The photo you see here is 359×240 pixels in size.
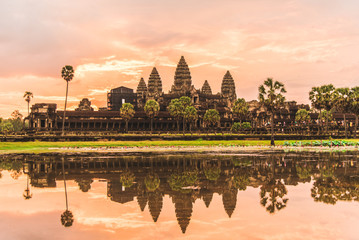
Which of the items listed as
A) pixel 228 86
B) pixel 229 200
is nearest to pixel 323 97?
pixel 229 200

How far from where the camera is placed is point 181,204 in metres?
15.8

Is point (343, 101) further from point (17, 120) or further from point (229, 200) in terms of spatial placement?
point (17, 120)

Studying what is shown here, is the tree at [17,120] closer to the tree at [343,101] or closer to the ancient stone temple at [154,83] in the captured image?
the ancient stone temple at [154,83]

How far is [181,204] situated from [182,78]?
142395 mm

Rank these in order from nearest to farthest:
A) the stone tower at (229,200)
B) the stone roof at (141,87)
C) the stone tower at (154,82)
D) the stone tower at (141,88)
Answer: the stone tower at (229,200) < the stone tower at (154,82) < the stone tower at (141,88) < the stone roof at (141,87)

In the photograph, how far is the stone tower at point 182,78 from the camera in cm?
15300

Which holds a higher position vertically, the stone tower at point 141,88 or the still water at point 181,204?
the stone tower at point 141,88

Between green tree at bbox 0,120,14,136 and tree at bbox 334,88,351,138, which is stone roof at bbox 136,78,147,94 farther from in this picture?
tree at bbox 334,88,351,138

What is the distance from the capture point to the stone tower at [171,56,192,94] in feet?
502

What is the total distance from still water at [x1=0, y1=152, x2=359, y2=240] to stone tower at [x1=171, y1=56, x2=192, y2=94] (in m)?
128

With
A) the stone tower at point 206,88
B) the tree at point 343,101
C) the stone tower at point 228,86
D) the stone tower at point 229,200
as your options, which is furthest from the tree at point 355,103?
the stone tower at point 206,88

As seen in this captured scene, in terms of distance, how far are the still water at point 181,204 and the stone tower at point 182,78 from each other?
127606 mm

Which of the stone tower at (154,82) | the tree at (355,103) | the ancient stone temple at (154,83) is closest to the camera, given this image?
the tree at (355,103)

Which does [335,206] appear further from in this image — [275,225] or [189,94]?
[189,94]
